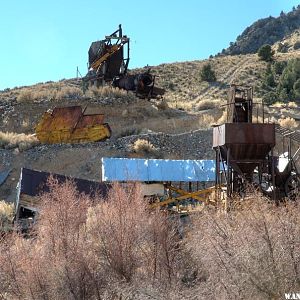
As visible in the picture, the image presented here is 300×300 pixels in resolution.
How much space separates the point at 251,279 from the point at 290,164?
12.0 metres

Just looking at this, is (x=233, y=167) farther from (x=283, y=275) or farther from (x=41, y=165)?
(x=41, y=165)

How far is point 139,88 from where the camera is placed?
44.5m

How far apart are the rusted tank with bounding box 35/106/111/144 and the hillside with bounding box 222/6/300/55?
2715 inches

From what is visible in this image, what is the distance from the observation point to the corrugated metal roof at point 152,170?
25.4 meters

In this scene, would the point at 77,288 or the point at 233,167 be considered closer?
the point at 77,288

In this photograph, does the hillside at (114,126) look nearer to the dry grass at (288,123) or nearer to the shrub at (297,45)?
the dry grass at (288,123)

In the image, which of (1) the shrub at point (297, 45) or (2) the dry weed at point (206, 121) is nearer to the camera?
(2) the dry weed at point (206, 121)

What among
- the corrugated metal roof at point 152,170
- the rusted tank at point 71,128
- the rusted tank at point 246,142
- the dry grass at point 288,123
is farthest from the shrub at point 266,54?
the rusted tank at point 246,142

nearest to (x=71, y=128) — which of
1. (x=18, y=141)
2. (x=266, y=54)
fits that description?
(x=18, y=141)

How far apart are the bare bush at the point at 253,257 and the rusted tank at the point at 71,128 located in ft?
69.2

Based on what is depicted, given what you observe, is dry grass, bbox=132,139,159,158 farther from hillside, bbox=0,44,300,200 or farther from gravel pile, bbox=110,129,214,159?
gravel pile, bbox=110,129,214,159

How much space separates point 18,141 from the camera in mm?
36250

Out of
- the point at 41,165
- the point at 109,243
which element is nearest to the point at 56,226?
the point at 109,243

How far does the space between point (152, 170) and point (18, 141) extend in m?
13.0
